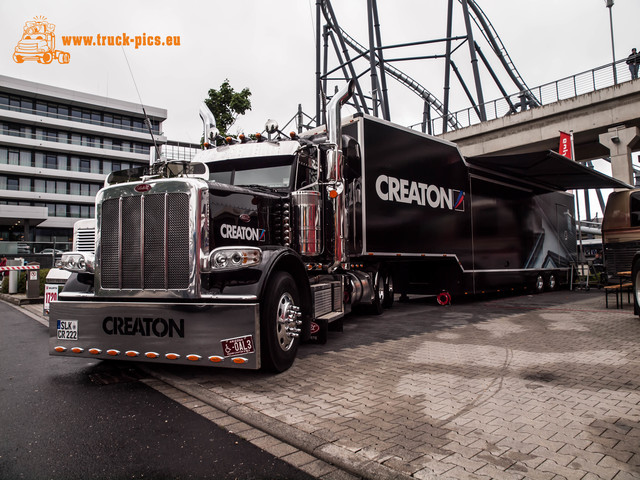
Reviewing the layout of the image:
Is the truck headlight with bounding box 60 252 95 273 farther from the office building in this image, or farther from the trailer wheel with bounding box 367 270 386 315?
the office building

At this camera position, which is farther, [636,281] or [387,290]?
[387,290]

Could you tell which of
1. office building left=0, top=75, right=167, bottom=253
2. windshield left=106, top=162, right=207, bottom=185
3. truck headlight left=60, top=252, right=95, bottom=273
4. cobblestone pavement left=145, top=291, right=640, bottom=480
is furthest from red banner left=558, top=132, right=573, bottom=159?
office building left=0, top=75, right=167, bottom=253

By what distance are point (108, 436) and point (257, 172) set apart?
3.85 m

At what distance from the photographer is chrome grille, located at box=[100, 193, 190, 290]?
4520 mm

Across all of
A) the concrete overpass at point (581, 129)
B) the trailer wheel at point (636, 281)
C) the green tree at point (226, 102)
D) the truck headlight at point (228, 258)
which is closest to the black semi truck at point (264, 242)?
the truck headlight at point (228, 258)

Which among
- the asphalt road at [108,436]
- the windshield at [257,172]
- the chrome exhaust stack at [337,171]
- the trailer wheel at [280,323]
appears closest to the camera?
the asphalt road at [108,436]

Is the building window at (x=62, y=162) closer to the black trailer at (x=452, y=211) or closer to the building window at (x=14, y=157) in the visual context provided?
the building window at (x=14, y=157)

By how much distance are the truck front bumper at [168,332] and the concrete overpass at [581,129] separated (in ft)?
64.4

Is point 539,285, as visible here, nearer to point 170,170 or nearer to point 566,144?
point 566,144

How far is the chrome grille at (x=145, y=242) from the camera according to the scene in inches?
178

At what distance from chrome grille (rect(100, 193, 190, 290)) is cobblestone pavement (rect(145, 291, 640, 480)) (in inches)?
46.6

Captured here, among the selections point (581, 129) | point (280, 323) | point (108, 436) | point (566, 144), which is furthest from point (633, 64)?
point (108, 436)

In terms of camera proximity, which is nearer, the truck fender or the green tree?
the truck fender

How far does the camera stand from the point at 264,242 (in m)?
5.45
